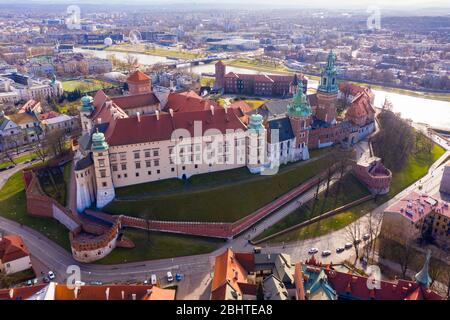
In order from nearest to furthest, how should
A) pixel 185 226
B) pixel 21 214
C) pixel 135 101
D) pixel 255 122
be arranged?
pixel 185 226
pixel 21 214
pixel 255 122
pixel 135 101

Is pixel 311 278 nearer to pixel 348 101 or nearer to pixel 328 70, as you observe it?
pixel 328 70

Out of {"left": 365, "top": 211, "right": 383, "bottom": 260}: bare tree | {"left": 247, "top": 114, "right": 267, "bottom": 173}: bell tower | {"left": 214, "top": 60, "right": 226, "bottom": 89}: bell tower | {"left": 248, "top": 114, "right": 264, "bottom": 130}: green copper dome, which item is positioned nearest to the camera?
{"left": 365, "top": 211, "right": 383, "bottom": 260}: bare tree

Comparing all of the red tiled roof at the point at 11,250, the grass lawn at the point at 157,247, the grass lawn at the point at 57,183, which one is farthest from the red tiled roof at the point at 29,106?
the grass lawn at the point at 157,247

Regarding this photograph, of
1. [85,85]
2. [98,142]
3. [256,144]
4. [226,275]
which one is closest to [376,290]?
[226,275]

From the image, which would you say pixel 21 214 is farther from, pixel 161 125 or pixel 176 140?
pixel 176 140

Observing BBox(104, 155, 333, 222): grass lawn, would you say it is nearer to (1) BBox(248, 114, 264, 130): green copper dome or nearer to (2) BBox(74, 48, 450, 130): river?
(1) BBox(248, 114, 264, 130): green copper dome

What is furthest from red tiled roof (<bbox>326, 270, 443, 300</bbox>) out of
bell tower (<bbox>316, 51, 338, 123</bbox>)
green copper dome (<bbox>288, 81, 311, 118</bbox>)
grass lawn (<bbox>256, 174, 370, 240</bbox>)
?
bell tower (<bbox>316, 51, 338, 123</bbox>)

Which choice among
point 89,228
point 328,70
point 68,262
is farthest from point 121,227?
point 328,70
